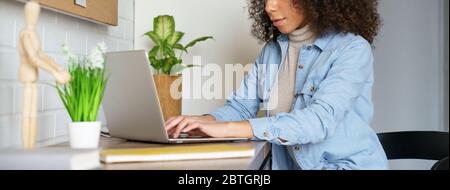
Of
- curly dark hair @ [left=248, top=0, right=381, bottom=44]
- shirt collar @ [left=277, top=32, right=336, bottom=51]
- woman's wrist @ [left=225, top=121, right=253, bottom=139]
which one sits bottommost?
woman's wrist @ [left=225, top=121, right=253, bottom=139]

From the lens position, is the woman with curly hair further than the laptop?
Yes

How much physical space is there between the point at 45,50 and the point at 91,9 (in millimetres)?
190

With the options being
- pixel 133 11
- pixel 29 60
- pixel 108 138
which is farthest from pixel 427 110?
pixel 29 60

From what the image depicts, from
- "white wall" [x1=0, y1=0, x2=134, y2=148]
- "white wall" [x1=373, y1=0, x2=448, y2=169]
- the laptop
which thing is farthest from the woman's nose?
"white wall" [x1=373, y1=0, x2=448, y2=169]

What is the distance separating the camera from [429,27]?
5.68 feet

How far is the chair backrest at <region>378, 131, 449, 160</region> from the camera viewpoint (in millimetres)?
1091

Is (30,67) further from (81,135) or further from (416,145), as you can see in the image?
(416,145)

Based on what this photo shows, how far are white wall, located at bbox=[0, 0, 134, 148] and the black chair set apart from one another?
2.19 ft

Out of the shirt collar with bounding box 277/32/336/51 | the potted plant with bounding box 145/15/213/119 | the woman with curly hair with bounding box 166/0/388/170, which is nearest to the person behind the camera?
the woman with curly hair with bounding box 166/0/388/170

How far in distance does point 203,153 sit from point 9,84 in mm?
381

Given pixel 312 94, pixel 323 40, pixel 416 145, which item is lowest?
pixel 416 145

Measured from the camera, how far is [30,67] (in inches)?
25.3

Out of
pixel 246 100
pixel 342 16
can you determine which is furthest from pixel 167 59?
pixel 342 16

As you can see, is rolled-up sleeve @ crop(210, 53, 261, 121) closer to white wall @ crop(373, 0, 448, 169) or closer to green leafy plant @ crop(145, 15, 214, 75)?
green leafy plant @ crop(145, 15, 214, 75)
